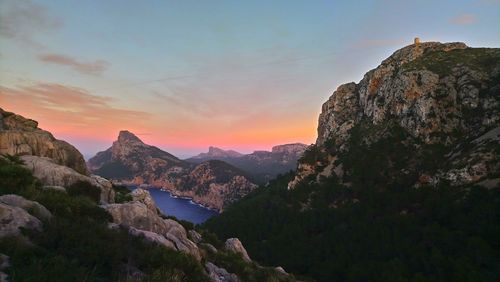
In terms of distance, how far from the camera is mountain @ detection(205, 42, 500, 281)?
58531 millimetres

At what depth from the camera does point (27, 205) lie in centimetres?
1391

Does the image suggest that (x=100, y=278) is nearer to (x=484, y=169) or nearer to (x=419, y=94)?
(x=484, y=169)

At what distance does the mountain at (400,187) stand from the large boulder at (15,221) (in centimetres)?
5277

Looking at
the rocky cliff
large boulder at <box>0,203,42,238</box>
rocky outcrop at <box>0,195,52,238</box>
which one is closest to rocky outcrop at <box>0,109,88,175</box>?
the rocky cliff

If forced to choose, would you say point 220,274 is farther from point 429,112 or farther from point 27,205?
point 429,112

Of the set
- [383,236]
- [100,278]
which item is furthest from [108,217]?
[383,236]

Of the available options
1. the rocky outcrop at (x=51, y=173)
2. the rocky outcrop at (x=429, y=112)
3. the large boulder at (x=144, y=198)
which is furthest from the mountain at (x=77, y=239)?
the rocky outcrop at (x=429, y=112)

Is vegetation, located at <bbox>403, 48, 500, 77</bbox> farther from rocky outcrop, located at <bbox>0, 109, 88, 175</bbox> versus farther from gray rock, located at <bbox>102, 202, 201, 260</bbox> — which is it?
rocky outcrop, located at <bbox>0, 109, 88, 175</bbox>

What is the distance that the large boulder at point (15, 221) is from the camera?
37.2ft

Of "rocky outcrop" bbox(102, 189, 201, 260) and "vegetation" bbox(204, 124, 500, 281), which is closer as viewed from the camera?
"rocky outcrop" bbox(102, 189, 201, 260)

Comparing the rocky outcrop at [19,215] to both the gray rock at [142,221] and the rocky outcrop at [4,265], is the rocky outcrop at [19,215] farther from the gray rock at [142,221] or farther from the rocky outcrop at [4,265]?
the gray rock at [142,221]

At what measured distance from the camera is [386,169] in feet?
328

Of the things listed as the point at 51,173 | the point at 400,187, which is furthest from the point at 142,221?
the point at 400,187

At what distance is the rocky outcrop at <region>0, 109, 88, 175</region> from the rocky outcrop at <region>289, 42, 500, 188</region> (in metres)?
79.0
